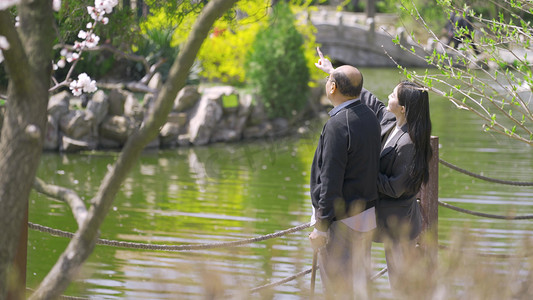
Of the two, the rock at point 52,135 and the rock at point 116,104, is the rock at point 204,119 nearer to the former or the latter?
the rock at point 116,104

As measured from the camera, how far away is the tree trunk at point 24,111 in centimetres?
231

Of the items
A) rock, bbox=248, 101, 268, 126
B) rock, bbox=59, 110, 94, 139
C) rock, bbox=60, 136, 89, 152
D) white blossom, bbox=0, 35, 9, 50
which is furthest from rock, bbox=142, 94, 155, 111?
white blossom, bbox=0, 35, 9, 50

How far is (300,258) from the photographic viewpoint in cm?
216

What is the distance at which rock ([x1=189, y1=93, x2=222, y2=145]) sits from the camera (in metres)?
14.0

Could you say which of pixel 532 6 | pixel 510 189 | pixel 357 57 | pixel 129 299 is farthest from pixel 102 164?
pixel 357 57

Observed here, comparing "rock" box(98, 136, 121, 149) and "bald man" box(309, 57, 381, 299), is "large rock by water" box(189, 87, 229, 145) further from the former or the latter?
"bald man" box(309, 57, 381, 299)

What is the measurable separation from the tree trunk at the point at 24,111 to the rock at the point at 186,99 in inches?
466

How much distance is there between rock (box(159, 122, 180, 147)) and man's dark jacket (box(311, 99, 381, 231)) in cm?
1020

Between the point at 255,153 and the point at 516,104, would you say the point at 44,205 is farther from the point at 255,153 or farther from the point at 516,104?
the point at 516,104

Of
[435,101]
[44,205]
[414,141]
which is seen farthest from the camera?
[435,101]

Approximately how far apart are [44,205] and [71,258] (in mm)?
6826

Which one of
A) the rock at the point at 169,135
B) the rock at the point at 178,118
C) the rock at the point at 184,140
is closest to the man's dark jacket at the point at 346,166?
the rock at the point at 169,135

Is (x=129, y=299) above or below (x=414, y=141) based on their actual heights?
below

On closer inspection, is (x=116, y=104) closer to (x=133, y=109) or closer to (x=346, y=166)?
(x=133, y=109)
